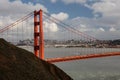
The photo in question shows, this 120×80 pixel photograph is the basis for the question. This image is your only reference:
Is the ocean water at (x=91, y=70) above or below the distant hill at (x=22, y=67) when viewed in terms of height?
below

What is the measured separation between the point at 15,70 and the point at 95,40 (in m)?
36.6

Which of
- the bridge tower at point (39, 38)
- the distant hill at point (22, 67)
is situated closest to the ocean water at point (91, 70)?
the bridge tower at point (39, 38)

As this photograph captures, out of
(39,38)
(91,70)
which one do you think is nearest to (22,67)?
(39,38)

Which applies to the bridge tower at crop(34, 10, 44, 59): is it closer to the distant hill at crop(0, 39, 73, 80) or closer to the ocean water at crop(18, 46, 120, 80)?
the ocean water at crop(18, 46, 120, 80)

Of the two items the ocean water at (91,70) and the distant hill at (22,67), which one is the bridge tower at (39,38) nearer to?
the ocean water at (91,70)

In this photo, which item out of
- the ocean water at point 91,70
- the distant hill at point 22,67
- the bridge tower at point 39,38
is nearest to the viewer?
the distant hill at point 22,67

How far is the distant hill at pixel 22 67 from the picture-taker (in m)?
14.6

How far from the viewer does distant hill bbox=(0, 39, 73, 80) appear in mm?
14583

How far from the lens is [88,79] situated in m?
42.8

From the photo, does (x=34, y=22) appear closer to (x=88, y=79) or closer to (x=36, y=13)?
(x=36, y=13)

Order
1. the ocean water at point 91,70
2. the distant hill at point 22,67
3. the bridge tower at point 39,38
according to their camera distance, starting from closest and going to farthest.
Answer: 1. the distant hill at point 22,67
2. the bridge tower at point 39,38
3. the ocean water at point 91,70

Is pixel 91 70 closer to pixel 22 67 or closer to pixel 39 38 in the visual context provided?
pixel 39 38

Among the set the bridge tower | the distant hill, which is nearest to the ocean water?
the bridge tower

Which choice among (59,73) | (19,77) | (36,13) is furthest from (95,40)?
(19,77)
